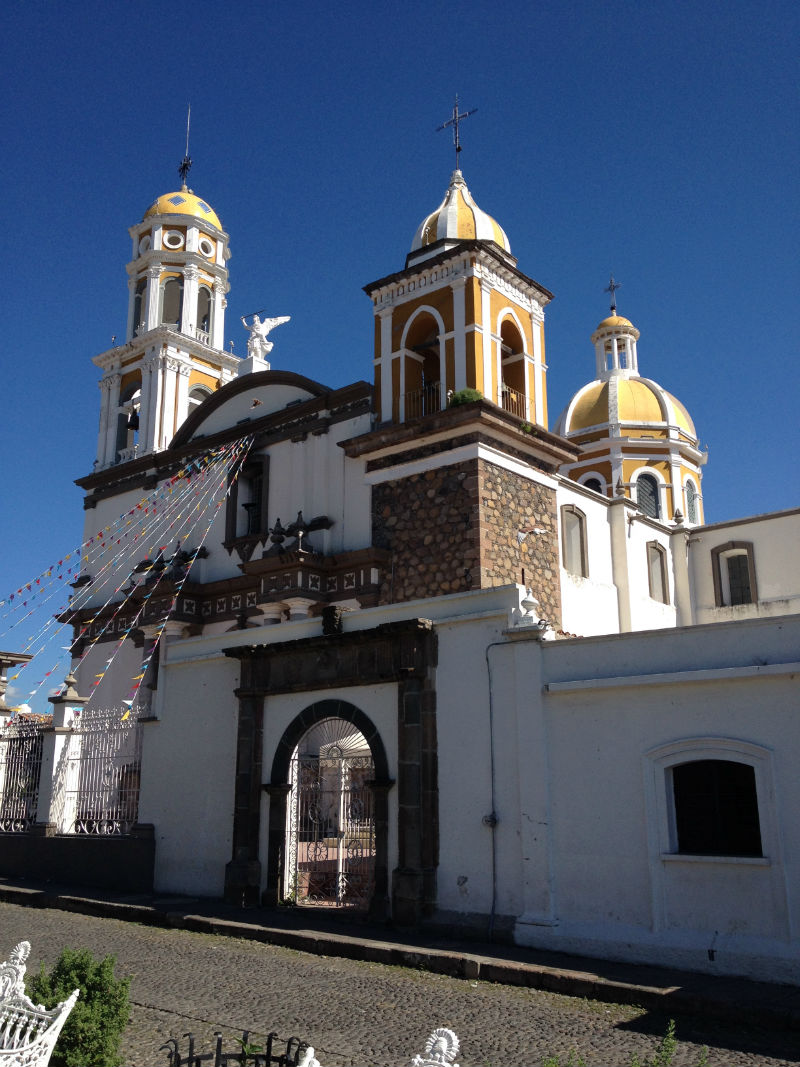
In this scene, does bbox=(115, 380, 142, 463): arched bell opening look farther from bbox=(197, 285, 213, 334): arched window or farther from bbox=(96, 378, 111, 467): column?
bbox=(197, 285, 213, 334): arched window

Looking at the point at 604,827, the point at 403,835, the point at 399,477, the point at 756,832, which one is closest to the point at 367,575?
the point at 399,477

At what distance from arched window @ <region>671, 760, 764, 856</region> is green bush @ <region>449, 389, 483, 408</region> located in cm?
929

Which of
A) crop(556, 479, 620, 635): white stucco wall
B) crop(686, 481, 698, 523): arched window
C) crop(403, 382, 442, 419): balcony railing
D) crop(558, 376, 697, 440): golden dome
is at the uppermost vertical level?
crop(558, 376, 697, 440): golden dome

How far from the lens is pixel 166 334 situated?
26312mm

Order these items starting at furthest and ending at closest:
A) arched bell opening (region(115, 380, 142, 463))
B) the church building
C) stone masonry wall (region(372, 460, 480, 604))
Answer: arched bell opening (region(115, 380, 142, 463)) < stone masonry wall (region(372, 460, 480, 604)) < the church building

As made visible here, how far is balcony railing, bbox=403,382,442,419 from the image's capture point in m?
18.8

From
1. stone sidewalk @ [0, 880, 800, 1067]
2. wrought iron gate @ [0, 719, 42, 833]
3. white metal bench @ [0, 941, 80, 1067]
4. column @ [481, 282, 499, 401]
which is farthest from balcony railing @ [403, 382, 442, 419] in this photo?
white metal bench @ [0, 941, 80, 1067]

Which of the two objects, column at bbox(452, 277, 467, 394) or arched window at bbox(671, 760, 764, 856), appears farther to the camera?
column at bbox(452, 277, 467, 394)

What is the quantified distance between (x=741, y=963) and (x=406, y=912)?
12.1 feet

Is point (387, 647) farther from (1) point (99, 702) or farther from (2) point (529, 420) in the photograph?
(1) point (99, 702)

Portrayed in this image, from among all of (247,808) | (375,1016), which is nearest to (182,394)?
(247,808)

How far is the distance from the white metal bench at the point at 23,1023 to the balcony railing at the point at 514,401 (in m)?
15.3

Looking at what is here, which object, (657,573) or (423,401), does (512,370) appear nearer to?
(423,401)

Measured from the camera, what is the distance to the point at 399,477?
59.4 feet
